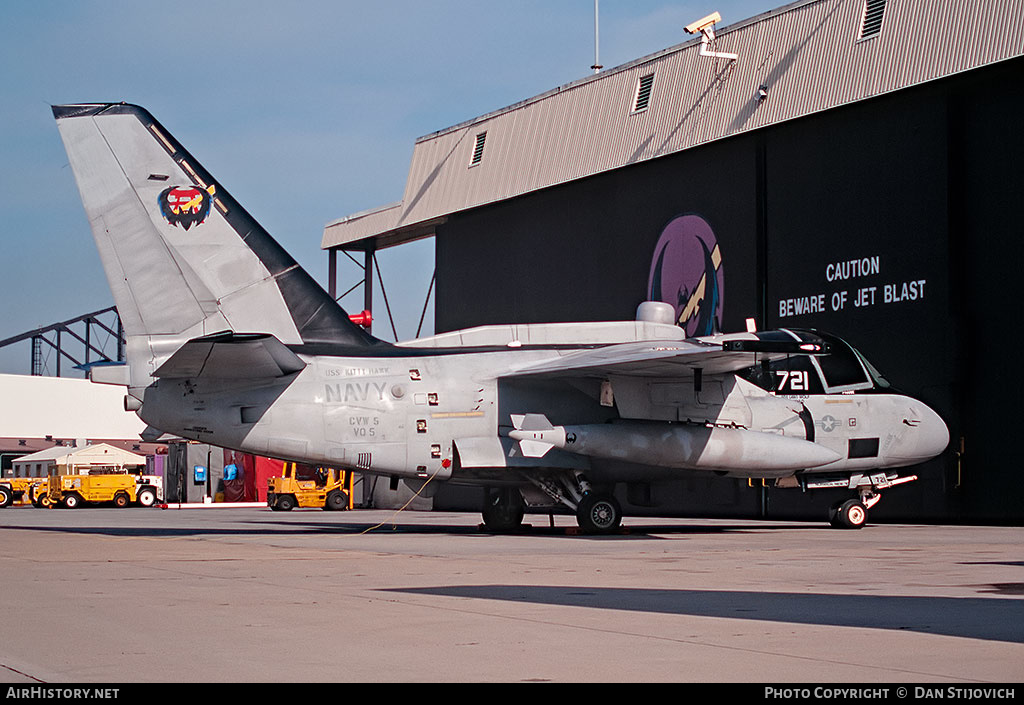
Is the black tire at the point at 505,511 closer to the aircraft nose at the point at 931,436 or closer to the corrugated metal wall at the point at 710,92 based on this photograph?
the aircraft nose at the point at 931,436

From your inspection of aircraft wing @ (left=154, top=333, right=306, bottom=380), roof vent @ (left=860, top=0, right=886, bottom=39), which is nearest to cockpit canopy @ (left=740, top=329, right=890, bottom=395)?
aircraft wing @ (left=154, top=333, right=306, bottom=380)

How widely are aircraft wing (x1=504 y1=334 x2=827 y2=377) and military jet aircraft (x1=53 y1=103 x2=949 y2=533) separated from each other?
45 mm

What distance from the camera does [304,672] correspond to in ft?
17.3

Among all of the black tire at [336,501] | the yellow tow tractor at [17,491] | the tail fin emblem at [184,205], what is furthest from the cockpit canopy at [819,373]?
the yellow tow tractor at [17,491]

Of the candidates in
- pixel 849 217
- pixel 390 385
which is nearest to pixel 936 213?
pixel 849 217

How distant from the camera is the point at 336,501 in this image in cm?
4578

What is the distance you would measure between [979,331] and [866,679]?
21.5 m

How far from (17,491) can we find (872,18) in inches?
1813

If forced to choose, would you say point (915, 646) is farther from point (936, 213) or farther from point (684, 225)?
point (684, 225)

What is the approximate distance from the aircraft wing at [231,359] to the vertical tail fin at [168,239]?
77 cm

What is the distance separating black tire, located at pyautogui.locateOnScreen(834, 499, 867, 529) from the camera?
2147cm

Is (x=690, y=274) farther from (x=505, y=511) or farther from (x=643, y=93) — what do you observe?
(x=505, y=511)

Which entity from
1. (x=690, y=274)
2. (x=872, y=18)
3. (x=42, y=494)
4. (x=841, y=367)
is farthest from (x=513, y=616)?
(x=42, y=494)

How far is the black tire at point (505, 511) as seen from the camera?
20.7 meters
